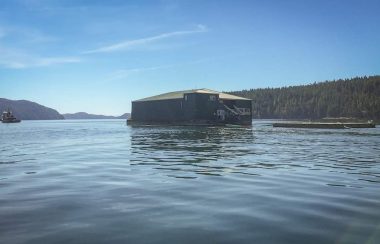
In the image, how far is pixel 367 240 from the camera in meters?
6.27

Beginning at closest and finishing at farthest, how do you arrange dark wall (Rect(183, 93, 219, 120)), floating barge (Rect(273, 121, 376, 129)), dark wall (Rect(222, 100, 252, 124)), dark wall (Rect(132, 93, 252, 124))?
floating barge (Rect(273, 121, 376, 129)) < dark wall (Rect(183, 93, 219, 120)) < dark wall (Rect(132, 93, 252, 124)) < dark wall (Rect(222, 100, 252, 124))

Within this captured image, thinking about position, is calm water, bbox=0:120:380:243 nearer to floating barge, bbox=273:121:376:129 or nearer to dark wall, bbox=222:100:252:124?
floating barge, bbox=273:121:376:129

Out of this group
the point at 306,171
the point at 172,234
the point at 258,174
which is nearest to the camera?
the point at 172,234

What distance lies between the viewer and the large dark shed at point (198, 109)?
9494cm

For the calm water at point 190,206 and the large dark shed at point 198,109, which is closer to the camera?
the calm water at point 190,206

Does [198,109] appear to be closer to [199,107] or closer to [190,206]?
[199,107]

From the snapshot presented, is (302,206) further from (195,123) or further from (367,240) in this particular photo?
(195,123)

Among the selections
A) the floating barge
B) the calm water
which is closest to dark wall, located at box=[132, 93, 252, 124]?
the floating barge

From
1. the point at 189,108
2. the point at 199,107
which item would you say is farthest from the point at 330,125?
the point at 189,108

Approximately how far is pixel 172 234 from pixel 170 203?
271 cm

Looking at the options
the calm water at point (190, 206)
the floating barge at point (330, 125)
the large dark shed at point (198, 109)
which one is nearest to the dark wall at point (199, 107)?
the large dark shed at point (198, 109)

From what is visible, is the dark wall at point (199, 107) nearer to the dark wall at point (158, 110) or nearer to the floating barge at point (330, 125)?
the dark wall at point (158, 110)

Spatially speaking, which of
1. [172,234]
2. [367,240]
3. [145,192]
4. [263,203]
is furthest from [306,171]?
[172,234]

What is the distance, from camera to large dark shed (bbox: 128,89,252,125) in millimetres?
94938
